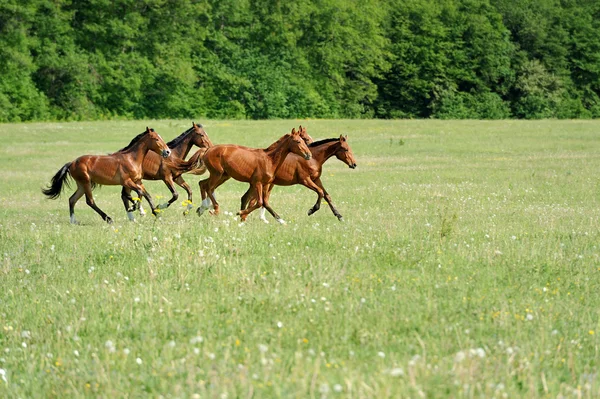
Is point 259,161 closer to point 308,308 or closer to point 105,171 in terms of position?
point 105,171

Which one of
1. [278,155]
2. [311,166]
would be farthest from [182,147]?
[278,155]

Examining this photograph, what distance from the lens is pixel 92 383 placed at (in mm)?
5957

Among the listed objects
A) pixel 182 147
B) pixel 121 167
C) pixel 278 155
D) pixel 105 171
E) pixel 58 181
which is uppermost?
pixel 278 155

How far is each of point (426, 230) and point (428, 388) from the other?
6.85 metres

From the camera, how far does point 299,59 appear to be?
77000 mm

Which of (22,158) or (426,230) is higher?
(426,230)

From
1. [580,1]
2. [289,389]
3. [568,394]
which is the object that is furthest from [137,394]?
[580,1]

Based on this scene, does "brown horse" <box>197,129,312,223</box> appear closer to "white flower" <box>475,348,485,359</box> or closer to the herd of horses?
the herd of horses

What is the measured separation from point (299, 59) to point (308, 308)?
70699 millimetres

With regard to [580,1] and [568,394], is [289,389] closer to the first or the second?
[568,394]

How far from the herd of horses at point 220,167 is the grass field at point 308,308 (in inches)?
35.4

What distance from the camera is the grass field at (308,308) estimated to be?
5762mm

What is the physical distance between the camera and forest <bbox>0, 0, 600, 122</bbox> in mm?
62812

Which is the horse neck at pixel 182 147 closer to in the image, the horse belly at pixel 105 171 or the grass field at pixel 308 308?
the horse belly at pixel 105 171
